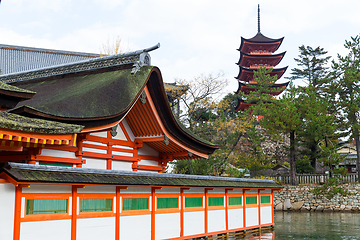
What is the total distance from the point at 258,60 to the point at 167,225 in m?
46.8

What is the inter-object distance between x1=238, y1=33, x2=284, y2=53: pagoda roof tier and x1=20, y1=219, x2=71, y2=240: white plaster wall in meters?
49.2

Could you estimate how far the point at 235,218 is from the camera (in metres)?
15.6

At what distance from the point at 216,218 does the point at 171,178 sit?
10.9ft

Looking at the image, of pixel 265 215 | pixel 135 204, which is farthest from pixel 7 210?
pixel 265 215

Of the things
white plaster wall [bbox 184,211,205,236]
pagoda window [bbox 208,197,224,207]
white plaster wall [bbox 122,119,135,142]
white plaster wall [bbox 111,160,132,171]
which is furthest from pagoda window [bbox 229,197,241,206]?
white plaster wall [bbox 122,119,135,142]

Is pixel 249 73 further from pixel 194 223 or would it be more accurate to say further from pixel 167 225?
pixel 167 225

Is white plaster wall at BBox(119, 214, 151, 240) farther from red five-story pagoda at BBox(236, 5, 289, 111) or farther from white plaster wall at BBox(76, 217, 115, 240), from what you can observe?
red five-story pagoda at BBox(236, 5, 289, 111)

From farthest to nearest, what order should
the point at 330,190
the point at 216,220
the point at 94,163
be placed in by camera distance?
the point at 330,190, the point at 216,220, the point at 94,163

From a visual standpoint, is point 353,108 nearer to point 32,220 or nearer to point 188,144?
point 188,144

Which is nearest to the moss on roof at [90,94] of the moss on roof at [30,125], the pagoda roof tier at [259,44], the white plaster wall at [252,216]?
the moss on roof at [30,125]

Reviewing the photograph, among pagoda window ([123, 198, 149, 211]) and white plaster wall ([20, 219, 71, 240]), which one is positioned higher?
pagoda window ([123, 198, 149, 211])

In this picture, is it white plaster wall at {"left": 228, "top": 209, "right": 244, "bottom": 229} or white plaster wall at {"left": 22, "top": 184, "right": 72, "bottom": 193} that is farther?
white plaster wall at {"left": 228, "top": 209, "right": 244, "bottom": 229}

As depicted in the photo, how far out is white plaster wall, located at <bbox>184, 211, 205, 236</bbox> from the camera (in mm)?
12961

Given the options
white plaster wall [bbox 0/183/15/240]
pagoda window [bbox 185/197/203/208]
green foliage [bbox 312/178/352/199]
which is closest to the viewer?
white plaster wall [bbox 0/183/15/240]
